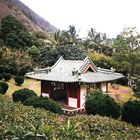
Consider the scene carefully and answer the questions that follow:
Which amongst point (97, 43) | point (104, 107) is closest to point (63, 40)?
point (97, 43)

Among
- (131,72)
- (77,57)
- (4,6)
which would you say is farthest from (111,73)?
(4,6)

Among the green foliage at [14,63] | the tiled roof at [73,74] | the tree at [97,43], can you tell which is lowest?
the tiled roof at [73,74]

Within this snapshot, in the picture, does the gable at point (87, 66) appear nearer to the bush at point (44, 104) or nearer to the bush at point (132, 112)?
the bush at point (132, 112)

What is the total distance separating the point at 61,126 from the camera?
51.3 feet

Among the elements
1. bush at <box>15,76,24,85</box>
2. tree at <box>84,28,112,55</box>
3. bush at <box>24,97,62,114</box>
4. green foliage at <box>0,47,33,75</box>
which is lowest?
bush at <box>24,97,62,114</box>

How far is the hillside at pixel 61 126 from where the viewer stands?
40.1ft

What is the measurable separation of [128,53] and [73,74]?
55.0ft

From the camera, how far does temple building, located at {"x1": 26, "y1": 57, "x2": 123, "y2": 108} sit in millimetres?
35594

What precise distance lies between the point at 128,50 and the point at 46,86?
1692 cm

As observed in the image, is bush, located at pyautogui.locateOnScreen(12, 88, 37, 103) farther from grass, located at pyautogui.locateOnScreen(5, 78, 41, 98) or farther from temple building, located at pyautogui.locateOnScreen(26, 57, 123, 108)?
grass, located at pyautogui.locateOnScreen(5, 78, 41, 98)

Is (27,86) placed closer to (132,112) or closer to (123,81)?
(123,81)

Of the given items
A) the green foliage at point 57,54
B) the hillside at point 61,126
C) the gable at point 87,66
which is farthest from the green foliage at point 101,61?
the hillside at point 61,126

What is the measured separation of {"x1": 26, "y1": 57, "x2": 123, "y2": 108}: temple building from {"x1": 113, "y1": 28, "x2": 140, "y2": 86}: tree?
30.4 ft

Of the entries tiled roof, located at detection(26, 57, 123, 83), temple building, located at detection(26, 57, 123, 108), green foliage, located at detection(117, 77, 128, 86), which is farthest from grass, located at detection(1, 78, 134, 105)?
temple building, located at detection(26, 57, 123, 108)
